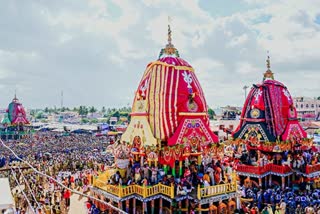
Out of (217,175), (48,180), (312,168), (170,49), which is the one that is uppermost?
(170,49)

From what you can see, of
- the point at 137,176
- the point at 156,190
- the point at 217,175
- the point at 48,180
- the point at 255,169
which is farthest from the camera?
the point at 48,180

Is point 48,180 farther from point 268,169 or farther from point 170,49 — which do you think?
point 268,169

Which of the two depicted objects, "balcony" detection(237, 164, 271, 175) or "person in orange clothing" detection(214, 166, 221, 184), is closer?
"person in orange clothing" detection(214, 166, 221, 184)

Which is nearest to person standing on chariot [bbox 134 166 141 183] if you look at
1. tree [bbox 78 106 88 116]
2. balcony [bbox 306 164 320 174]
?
balcony [bbox 306 164 320 174]

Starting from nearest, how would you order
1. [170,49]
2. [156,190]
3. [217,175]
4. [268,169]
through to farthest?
[156,190] → [217,175] → [170,49] → [268,169]

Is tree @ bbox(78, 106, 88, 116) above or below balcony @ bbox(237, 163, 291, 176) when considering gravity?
above

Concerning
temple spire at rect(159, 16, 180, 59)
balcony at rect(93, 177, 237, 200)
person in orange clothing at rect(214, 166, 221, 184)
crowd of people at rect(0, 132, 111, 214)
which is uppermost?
temple spire at rect(159, 16, 180, 59)

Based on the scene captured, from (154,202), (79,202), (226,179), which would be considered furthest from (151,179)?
(79,202)

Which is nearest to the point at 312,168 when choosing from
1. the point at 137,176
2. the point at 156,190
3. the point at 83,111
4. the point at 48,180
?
the point at 156,190

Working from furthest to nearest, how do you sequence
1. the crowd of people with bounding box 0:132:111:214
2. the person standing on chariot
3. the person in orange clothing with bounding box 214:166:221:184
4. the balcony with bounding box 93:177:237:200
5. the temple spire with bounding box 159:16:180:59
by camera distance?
the temple spire with bounding box 159:16:180:59, the crowd of people with bounding box 0:132:111:214, the person in orange clothing with bounding box 214:166:221:184, the person standing on chariot, the balcony with bounding box 93:177:237:200

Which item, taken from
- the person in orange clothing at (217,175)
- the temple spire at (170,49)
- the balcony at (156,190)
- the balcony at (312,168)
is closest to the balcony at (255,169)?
the balcony at (312,168)

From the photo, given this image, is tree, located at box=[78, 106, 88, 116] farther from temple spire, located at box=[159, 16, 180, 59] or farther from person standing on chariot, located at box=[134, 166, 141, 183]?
person standing on chariot, located at box=[134, 166, 141, 183]

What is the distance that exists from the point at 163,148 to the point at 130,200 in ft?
8.38

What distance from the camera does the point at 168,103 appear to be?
1545 cm
